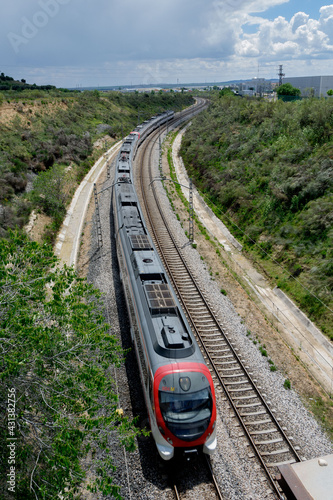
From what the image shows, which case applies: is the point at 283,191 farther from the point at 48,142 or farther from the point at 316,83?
the point at 316,83

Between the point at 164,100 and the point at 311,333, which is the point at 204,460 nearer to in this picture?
the point at 311,333

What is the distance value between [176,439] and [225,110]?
63.9 metres

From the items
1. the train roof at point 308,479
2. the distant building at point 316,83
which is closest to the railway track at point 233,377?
the train roof at point 308,479

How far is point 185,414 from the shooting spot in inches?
461

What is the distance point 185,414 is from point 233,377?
5441 millimetres

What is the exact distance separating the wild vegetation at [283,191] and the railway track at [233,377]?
5868mm

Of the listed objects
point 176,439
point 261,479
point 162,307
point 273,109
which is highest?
point 273,109

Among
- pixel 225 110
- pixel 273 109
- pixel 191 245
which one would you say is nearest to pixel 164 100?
pixel 225 110

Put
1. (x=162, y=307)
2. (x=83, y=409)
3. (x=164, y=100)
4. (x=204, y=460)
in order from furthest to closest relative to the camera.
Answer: (x=164, y=100), (x=162, y=307), (x=204, y=460), (x=83, y=409)

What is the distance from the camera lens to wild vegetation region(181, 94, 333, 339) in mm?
22844

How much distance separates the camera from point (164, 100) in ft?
383

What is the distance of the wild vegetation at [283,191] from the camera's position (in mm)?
22844

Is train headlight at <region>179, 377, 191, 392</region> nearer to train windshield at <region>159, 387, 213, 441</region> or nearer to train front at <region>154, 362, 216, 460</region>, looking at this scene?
train front at <region>154, 362, 216, 460</region>

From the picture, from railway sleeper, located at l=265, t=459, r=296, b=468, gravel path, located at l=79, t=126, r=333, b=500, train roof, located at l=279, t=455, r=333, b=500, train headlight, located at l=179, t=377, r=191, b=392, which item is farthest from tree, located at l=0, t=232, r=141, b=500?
railway sleeper, located at l=265, t=459, r=296, b=468
